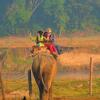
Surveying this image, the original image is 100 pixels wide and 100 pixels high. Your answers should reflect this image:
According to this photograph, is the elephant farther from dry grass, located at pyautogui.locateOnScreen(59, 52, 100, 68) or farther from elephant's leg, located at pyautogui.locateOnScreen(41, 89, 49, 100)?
dry grass, located at pyautogui.locateOnScreen(59, 52, 100, 68)

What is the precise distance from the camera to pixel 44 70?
1270 centimetres

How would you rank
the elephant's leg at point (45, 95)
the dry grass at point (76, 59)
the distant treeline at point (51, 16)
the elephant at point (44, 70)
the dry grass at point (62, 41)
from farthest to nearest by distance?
the distant treeline at point (51, 16) → the dry grass at point (62, 41) → the dry grass at point (76, 59) → the elephant's leg at point (45, 95) → the elephant at point (44, 70)

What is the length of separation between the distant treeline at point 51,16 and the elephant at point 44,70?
60398 millimetres

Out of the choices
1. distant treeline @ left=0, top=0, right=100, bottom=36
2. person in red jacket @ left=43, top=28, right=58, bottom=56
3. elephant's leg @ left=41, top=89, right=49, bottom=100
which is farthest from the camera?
distant treeline @ left=0, top=0, right=100, bottom=36

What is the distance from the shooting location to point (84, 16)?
78062 mm

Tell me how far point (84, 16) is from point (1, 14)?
1426 centimetres

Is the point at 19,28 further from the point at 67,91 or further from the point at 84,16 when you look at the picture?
the point at 67,91

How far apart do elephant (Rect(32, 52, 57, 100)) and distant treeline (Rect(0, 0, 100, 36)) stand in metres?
60.4

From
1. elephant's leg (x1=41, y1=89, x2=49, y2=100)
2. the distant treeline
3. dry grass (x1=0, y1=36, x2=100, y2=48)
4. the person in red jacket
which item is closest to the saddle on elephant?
the person in red jacket

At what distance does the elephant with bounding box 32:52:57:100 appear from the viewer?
12719 millimetres

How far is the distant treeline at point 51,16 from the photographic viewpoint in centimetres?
7481

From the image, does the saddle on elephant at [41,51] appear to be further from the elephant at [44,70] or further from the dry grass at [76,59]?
the dry grass at [76,59]

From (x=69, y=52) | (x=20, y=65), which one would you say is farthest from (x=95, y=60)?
(x=20, y=65)

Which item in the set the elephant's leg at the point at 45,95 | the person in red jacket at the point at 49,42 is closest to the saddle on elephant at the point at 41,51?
the person in red jacket at the point at 49,42
